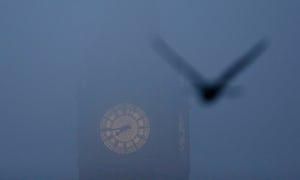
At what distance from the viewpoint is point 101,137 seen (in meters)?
8.13

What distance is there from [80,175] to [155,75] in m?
2.36

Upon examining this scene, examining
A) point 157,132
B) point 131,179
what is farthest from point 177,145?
point 131,179

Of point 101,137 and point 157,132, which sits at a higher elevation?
point 101,137

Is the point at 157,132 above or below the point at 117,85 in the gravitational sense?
below

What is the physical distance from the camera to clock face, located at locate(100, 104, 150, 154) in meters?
7.98

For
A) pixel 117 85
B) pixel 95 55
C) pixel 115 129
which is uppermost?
pixel 95 55

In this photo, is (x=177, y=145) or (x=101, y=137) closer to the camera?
(x=101, y=137)

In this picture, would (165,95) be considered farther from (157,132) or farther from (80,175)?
(80,175)

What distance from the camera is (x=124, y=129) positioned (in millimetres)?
7953

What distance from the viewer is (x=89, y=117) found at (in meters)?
8.31

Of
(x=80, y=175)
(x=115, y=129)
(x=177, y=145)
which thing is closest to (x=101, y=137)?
(x=115, y=129)

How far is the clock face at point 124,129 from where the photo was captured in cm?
798

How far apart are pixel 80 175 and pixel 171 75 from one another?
101 inches

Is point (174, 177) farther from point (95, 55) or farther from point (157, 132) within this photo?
point (95, 55)
